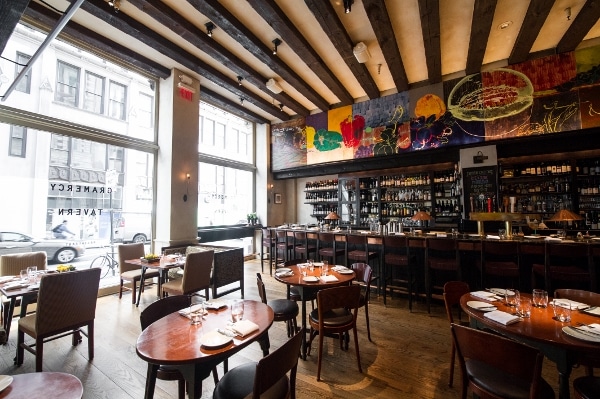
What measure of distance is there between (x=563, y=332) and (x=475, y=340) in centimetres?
66

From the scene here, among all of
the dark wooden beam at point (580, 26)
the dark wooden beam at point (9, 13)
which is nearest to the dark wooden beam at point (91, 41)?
the dark wooden beam at point (9, 13)

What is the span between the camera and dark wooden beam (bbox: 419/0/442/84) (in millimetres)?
3572

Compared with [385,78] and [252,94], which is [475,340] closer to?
[385,78]

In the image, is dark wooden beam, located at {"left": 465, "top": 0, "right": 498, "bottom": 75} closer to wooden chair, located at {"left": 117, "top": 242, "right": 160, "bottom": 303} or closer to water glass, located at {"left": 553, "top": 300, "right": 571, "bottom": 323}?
water glass, located at {"left": 553, "top": 300, "right": 571, "bottom": 323}

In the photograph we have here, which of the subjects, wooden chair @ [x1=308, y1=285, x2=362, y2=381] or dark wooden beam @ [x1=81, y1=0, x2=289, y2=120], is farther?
dark wooden beam @ [x1=81, y1=0, x2=289, y2=120]

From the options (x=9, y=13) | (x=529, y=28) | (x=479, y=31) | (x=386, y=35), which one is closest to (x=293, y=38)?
(x=386, y=35)

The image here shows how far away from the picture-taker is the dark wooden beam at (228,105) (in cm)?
667

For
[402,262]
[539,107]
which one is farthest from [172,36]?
[539,107]

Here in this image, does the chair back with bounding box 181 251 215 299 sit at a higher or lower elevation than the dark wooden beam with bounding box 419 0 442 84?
lower

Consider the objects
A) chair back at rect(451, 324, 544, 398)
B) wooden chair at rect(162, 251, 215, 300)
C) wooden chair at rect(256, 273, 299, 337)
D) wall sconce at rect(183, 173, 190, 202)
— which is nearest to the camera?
chair back at rect(451, 324, 544, 398)

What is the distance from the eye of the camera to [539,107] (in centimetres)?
511

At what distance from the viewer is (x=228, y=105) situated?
728cm

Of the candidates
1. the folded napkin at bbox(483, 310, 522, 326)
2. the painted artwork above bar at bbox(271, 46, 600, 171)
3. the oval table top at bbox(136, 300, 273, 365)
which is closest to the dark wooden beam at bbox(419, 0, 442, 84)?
the painted artwork above bar at bbox(271, 46, 600, 171)

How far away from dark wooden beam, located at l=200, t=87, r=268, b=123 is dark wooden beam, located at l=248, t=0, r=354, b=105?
9.37 ft
